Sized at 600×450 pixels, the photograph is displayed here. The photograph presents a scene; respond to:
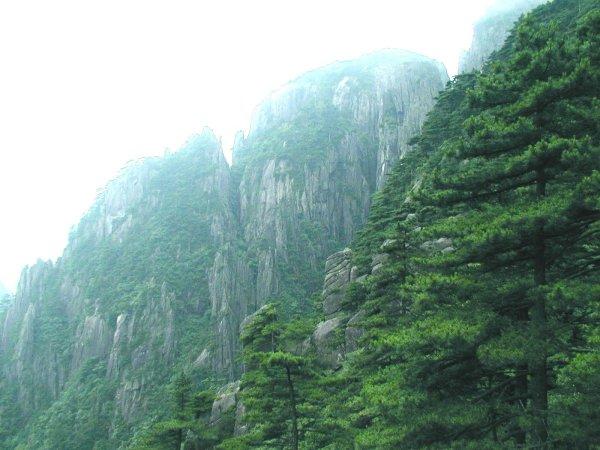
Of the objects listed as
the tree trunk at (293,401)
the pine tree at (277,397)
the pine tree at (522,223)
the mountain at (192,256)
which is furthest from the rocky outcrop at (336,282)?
the mountain at (192,256)

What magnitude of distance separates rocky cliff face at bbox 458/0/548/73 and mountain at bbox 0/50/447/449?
41.5ft

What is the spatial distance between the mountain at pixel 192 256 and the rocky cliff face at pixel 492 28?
12664mm

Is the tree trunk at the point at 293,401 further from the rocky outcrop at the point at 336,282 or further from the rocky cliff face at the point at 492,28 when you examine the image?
the rocky cliff face at the point at 492,28

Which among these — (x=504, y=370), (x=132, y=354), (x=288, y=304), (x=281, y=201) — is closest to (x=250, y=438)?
(x=504, y=370)

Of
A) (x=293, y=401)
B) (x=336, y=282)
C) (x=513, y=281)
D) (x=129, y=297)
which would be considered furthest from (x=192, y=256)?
(x=513, y=281)

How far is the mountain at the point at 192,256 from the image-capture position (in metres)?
68.3

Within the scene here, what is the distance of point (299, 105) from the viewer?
4552 inches

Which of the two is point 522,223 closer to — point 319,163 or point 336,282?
point 336,282

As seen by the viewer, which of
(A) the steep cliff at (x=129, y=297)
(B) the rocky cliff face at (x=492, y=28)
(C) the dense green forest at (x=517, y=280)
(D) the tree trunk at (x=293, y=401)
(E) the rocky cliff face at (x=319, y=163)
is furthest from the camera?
(E) the rocky cliff face at (x=319, y=163)

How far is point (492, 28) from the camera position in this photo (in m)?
87.6

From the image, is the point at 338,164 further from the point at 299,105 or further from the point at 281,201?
the point at 299,105

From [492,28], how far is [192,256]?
7804 centimetres

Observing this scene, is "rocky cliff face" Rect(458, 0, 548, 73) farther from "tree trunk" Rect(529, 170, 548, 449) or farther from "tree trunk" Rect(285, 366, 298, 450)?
"tree trunk" Rect(529, 170, 548, 449)

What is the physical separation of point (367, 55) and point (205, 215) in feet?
251
